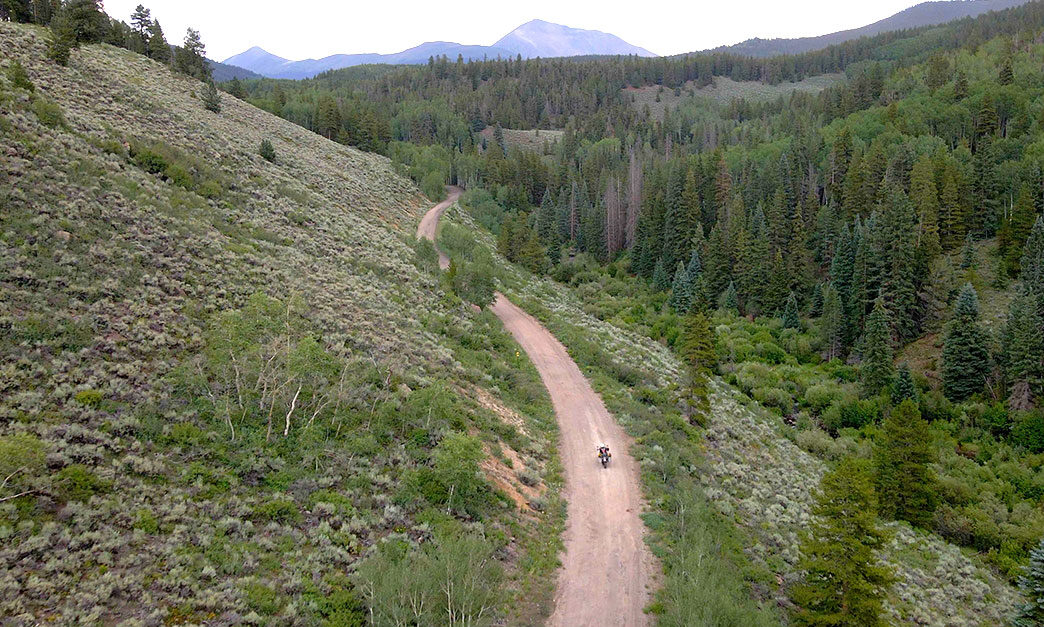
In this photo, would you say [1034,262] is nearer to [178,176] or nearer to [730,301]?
[730,301]

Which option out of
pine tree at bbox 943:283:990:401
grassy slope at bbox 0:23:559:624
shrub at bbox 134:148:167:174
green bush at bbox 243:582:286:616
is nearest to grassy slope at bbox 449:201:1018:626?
grassy slope at bbox 0:23:559:624

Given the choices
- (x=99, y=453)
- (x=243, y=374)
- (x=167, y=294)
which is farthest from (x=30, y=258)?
(x=99, y=453)

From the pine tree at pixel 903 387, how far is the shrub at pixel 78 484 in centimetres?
5200

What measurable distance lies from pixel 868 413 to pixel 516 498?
125 feet

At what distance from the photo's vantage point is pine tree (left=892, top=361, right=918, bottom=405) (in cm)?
4384

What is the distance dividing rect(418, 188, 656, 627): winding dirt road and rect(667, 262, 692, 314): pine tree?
32309 mm

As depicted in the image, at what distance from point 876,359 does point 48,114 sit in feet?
204

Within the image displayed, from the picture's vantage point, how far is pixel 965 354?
4462cm

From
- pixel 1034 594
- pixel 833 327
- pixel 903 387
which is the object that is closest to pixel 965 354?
pixel 903 387

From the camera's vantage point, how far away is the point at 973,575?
26703 millimetres

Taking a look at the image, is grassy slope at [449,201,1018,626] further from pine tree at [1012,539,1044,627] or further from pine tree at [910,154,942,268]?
pine tree at [910,154,942,268]

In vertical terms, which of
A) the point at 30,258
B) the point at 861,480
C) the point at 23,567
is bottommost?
the point at 861,480

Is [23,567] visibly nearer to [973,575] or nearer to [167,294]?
[167,294]

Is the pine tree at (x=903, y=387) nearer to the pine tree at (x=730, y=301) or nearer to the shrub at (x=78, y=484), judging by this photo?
the pine tree at (x=730, y=301)
